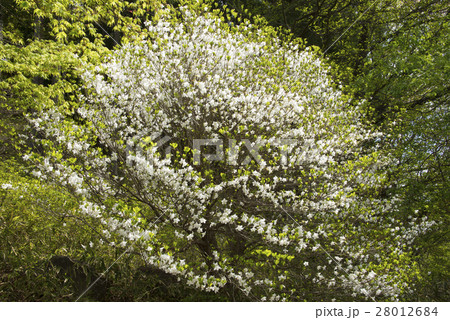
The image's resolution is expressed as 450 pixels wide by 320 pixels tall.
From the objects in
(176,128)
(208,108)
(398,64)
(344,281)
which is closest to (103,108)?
(176,128)

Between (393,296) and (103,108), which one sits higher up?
(103,108)

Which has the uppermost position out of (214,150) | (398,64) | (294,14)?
(294,14)

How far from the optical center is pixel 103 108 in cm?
623

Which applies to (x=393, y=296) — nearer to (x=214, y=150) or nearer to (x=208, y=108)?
(x=214, y=150)

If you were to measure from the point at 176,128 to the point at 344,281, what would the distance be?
3841mm

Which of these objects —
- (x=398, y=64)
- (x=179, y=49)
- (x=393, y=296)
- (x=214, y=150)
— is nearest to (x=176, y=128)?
(x=214, y=150)

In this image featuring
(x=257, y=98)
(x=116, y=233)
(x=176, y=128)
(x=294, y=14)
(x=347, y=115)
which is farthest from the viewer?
(x=294, y=14)

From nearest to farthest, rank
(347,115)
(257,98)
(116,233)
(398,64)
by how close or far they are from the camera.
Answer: (116,233) < (257,98) < (347,115) < (398,64)

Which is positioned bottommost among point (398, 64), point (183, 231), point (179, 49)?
point (183, 231)

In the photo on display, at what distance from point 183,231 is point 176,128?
1.78 metres

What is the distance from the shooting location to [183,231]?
227 inches

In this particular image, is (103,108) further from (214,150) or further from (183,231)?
(183,231)

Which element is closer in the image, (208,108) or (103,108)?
(208,108)

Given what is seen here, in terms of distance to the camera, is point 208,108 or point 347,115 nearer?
point 208,108
